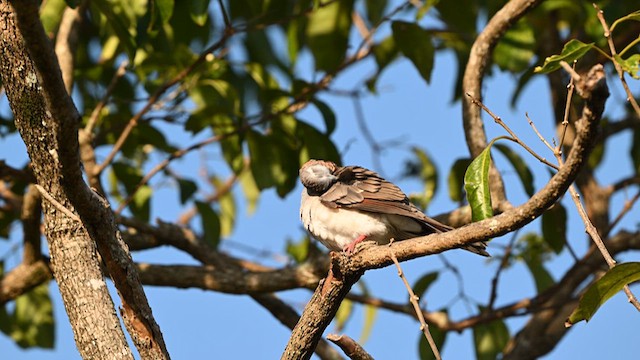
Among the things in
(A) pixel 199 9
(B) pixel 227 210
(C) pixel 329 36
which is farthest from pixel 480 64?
(B) pixel 227 210

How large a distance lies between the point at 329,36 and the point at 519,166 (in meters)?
1.66

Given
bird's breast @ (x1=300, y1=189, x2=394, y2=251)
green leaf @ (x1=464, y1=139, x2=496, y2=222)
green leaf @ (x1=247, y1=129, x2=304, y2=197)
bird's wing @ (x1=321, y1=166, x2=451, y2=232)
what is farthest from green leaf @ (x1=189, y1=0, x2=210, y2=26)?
green leaf @ (x1=464, y1=139, x2=496, y2=222)

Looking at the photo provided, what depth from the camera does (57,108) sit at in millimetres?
3199

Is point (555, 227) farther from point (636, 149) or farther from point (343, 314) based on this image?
point (343, 314)

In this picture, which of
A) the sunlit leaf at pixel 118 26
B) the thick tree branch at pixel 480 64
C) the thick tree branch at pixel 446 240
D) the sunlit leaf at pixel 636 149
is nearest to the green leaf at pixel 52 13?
the sunlit leaf at pixel 118 26

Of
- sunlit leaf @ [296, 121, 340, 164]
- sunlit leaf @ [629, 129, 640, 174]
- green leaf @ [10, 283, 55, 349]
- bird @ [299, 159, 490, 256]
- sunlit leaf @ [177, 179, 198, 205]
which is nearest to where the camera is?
bird @ [299, 159, 490, 256]

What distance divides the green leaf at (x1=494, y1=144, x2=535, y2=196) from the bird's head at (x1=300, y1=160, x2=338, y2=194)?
3.90 feet

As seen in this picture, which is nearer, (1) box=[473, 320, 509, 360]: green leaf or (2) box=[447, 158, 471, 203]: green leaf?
(2) box=[447, 158, 471, 203]: green leaf

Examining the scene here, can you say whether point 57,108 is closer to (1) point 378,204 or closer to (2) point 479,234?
(2) point 479,234

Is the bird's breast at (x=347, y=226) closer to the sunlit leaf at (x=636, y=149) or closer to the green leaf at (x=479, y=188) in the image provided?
the green leaf at (x=479, y=188)

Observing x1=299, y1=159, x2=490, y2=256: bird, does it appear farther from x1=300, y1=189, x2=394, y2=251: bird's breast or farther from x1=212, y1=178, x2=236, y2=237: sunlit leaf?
x1=212, y1=178, x2=236, y2=237: sunlit leaf

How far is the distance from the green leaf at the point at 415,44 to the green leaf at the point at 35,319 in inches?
127

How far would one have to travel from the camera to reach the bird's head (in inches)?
205

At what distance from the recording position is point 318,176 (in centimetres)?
529
